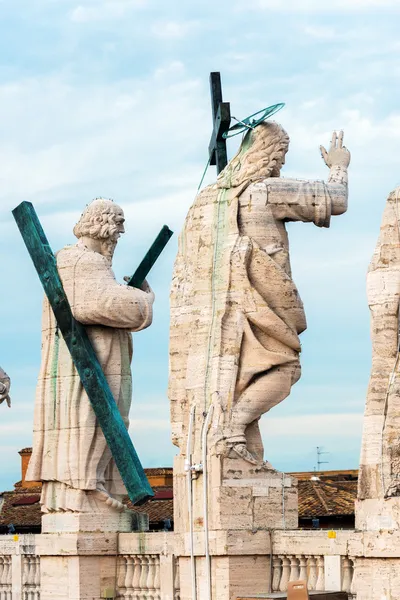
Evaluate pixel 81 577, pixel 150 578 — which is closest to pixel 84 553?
→ pixel 81 577

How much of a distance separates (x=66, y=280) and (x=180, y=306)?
1791 mm

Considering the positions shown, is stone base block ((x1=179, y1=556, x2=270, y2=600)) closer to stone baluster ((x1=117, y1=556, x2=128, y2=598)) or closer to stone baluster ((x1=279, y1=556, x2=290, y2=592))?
stone baluster ((x1=279, y1=556, x2=290, y2=592))

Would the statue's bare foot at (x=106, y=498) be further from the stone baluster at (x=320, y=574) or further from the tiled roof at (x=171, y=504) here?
the stone baluster at (x=320, y=574)

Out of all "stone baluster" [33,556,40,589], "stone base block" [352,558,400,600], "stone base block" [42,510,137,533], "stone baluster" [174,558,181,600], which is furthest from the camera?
"stone baluster" [33,556,40,589]

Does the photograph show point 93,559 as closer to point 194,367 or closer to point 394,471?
point 194,367

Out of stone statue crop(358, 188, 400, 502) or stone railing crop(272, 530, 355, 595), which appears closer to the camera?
stone statue crop(358, 188, 400, 502)

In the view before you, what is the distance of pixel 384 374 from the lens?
707 inches

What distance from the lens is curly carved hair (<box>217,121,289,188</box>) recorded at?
20.8 m

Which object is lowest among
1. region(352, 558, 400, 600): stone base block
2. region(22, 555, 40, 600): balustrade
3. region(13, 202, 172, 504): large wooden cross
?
region(352, 558, 400, 600): stone base block

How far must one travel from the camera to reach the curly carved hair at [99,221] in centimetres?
2261

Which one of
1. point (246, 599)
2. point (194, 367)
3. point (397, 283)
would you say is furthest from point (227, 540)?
point (397, 283)

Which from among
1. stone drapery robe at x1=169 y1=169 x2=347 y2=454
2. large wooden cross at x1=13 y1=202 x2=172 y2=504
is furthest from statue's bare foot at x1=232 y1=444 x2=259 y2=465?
large wooden cross at x1=13 y1=202 x2=172 y2=504

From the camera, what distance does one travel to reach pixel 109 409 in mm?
22109

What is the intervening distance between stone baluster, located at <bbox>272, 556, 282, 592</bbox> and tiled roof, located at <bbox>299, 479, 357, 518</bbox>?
471 centimetres
